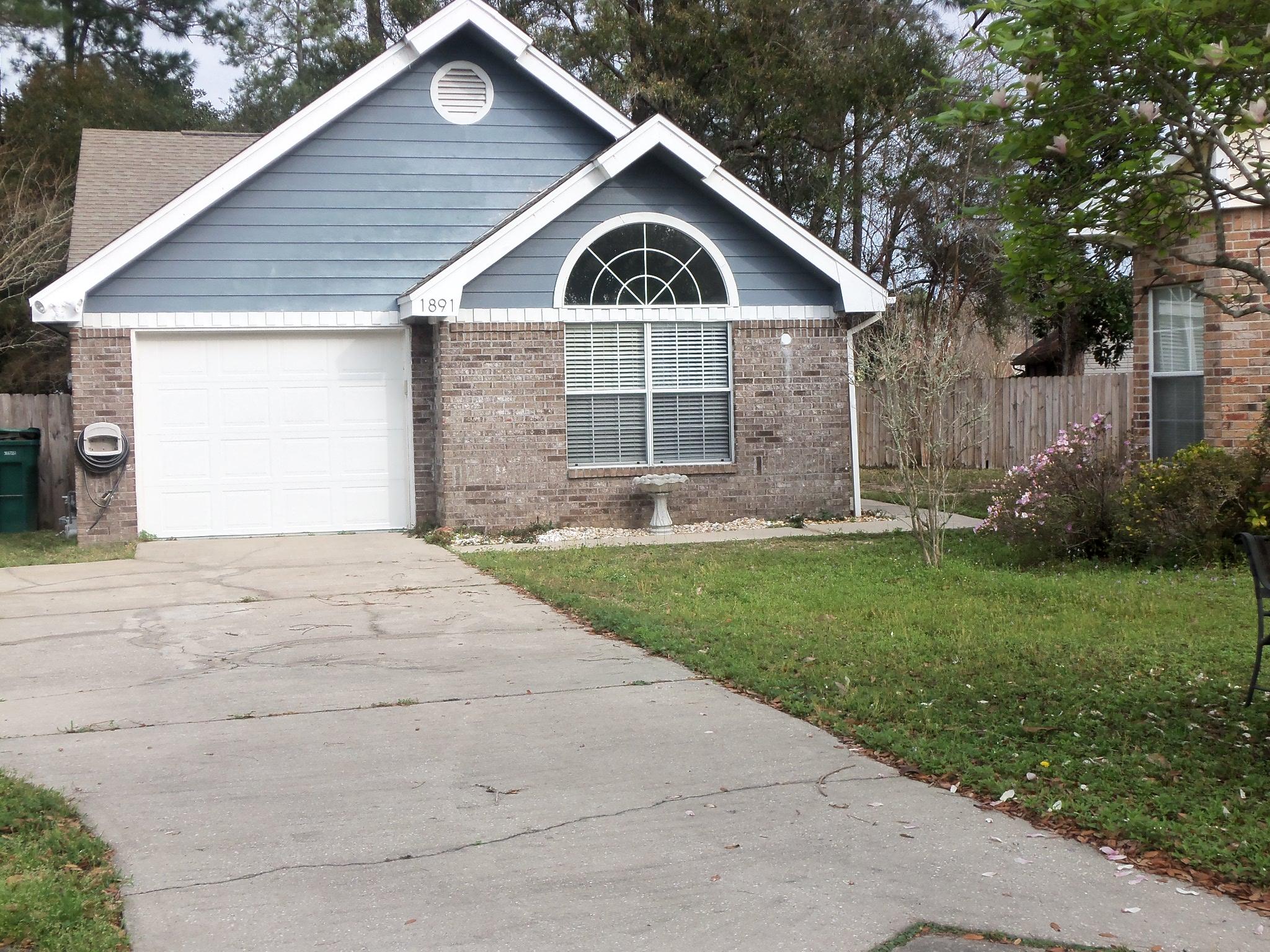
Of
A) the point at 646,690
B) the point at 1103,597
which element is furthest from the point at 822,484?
the point at 646,690

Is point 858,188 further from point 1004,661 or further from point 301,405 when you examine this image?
point 1004,661

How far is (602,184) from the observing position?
45.8ft

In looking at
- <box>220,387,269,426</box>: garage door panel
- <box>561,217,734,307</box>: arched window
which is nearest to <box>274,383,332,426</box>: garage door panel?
<box>220,387,269,426</box>: garage door panel

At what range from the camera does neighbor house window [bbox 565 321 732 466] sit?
14.2 meters

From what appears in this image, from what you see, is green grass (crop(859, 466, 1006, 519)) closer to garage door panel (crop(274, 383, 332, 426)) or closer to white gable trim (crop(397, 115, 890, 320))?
white gable trim (crop(397, 115, 890, 320))

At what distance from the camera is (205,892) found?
417cm

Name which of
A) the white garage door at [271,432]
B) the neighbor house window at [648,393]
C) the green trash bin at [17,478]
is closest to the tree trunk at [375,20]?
the green trash bin at [17,478]

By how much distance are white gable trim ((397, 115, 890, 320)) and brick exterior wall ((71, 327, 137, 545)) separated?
10.3 feet

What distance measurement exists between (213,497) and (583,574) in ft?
18.1

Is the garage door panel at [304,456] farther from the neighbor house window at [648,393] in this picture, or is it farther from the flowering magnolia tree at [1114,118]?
the flowering magnolia tree at [1114,118]

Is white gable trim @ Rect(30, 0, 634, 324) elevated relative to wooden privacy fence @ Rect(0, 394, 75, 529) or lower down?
elevated

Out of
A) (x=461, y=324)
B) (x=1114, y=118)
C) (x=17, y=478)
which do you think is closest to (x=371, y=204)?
(x=461, y=324)

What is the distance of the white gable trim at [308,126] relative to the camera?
520 inches

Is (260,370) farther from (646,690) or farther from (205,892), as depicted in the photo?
(205,892)
